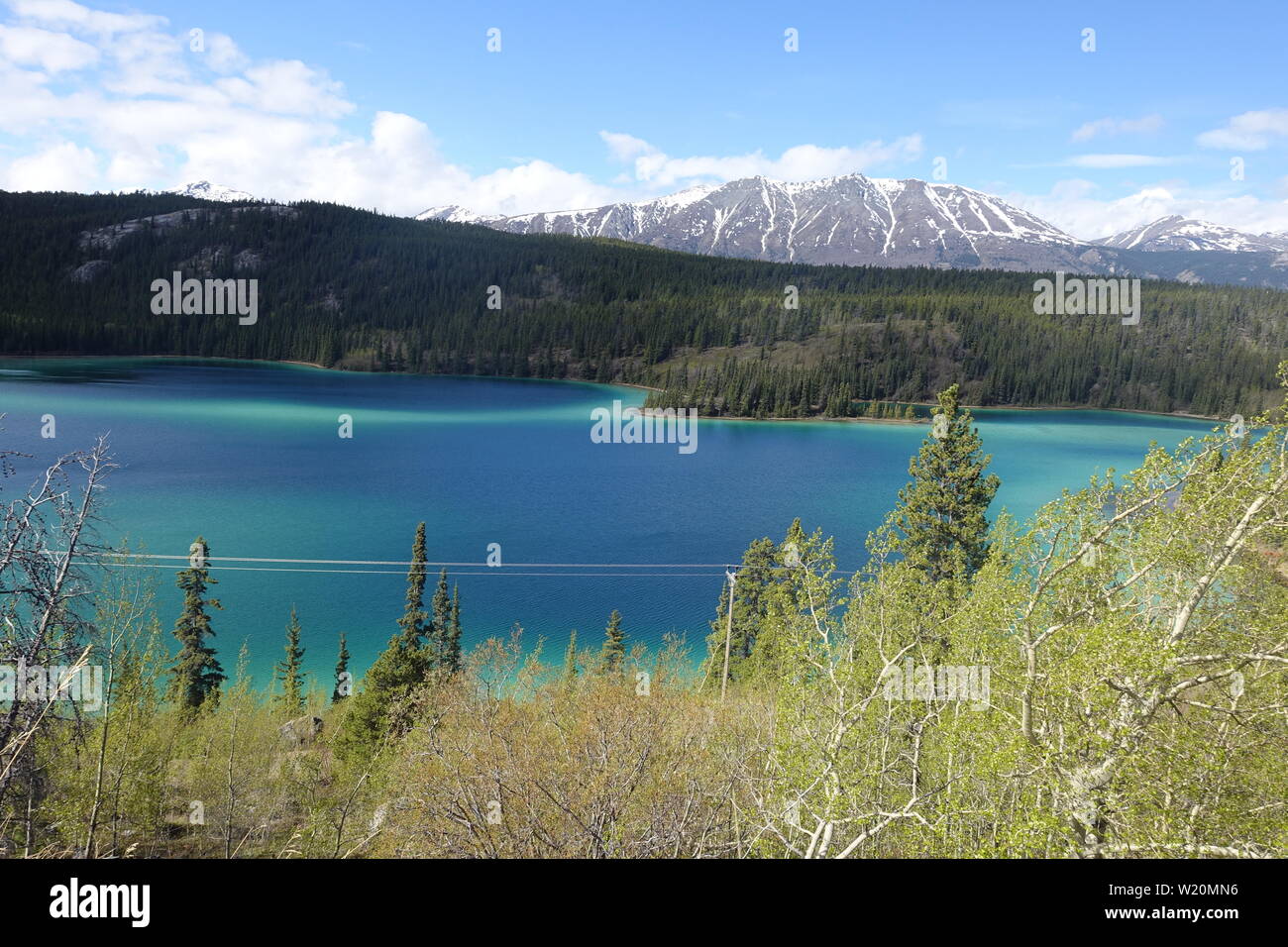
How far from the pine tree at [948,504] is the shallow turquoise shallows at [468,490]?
38.4 feet

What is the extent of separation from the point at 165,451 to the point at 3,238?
6506 inches

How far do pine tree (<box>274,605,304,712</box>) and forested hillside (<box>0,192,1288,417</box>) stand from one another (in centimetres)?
8633

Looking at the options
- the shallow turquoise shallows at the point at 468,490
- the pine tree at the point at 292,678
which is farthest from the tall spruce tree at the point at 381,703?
the shallow turquoise shallows at the point at 468,490

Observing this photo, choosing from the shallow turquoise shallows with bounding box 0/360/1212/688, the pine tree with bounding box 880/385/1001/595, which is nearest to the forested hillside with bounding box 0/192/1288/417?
the shallow turquoise shallows with bounding box 0/360/1212/688

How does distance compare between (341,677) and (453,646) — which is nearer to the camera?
(341,677)

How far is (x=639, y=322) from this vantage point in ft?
502

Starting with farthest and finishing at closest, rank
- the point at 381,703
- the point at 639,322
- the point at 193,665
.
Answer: the point at 639,322
the point at 193,665
the point at 381,703

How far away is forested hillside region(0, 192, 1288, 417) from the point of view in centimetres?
12688

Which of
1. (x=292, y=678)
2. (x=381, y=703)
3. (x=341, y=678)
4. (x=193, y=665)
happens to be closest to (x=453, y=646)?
(x=341, y=678)

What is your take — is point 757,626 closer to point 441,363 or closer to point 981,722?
point 981,722

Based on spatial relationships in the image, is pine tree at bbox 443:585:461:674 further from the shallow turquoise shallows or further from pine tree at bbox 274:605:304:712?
pine tree at bbox 274:605:304:712

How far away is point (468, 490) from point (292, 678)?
3165 cm

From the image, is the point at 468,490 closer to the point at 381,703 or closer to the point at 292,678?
the point at 292,678

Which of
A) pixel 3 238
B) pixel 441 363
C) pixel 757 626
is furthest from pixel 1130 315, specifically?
pixel 3 238
